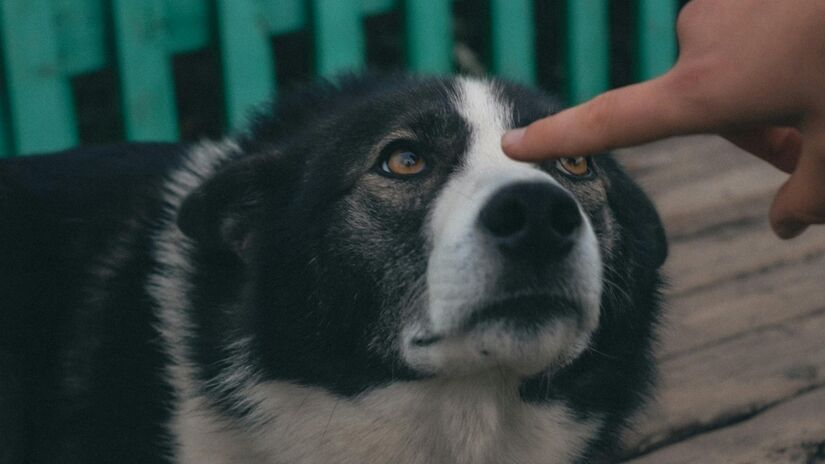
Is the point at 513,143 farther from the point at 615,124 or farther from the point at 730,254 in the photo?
the point at 730,254

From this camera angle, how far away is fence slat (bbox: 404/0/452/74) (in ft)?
13.8

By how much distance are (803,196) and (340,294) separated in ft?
3.21

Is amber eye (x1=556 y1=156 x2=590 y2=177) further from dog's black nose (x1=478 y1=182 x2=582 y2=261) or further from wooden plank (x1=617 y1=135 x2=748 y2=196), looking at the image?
wooden plank (x1=617 y1=135 x2=748 y2=196)

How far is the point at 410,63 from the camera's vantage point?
4262mm

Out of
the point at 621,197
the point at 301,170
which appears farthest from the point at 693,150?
the point at 301,170

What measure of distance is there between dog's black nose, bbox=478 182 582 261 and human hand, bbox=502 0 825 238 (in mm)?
362

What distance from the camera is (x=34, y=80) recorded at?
137 inches

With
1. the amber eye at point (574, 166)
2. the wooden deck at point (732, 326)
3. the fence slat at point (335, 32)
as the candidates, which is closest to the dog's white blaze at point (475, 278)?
the amber eye at point (574, 166)

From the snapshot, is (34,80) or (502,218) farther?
(34,80)

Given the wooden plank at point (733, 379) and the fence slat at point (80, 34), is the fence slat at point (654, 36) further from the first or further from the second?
the fence slat at point (80, 34)

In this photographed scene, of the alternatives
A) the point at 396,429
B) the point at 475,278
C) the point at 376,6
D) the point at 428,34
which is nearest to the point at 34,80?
the point at 376,6

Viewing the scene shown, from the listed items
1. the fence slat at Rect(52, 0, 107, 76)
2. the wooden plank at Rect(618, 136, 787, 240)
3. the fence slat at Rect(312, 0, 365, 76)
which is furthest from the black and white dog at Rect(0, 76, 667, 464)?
the wooden plank at Rect(618, 136, 787, 240)

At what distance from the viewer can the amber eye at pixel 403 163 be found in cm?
206

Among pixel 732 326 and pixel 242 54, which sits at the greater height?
pixel 242 54
